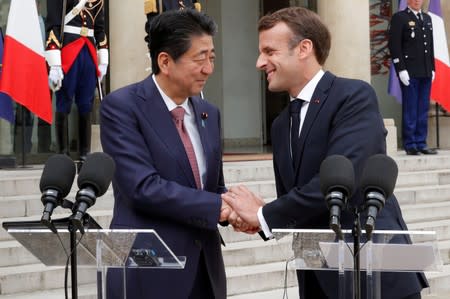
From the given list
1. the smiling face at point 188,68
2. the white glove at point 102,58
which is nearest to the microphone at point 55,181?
the smiling face at point 188,68

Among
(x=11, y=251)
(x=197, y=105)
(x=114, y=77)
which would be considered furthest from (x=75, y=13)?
(x=197, y=105)

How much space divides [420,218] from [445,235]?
405 millimetres

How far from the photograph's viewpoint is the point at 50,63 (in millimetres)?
9508

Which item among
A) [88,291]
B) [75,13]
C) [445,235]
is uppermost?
[75,13]

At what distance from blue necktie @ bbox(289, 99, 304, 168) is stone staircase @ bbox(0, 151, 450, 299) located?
1739 millimetres

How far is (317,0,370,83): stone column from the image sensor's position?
42.2 feet

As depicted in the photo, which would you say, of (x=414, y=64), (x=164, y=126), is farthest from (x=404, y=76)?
(x=164, y=126)

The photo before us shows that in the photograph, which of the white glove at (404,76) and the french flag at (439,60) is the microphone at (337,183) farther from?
the french flag at (439,60)

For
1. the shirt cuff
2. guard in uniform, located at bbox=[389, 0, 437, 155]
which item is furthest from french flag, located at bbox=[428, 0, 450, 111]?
the shirt cuff

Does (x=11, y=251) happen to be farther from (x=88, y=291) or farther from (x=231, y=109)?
(x=231, y=109)

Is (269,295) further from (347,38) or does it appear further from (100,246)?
(347,38)

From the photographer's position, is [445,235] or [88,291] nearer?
[88,291]

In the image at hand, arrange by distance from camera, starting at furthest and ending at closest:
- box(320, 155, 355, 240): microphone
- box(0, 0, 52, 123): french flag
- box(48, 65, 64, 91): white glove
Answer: box(0, 0, 52, 123): french flag
box(48, 65, 64, 91): white glove
box(320, 155, 355, 240): microphone

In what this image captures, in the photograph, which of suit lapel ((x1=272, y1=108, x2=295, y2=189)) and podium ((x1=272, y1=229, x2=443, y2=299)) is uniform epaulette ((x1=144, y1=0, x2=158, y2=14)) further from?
podium ((x1=272, y1=229, x2=443, y2=299))
